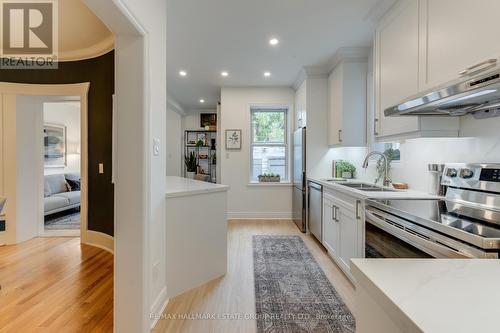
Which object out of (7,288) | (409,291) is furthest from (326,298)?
(7,288)

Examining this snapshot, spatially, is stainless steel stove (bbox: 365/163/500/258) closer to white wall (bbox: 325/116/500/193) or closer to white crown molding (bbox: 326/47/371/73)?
white wall (bbox: 325/116/500/193)

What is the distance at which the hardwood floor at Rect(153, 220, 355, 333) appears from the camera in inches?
73.9

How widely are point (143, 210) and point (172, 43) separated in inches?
104

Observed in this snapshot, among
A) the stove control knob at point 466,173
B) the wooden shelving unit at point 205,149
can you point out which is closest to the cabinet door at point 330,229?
the stove control knob at point 466,173

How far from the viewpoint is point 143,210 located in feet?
5.49

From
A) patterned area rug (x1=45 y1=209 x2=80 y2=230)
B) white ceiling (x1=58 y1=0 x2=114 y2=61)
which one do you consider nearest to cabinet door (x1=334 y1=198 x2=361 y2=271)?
white ceiling (x1=58 y1=0 x2=114 y2=61)

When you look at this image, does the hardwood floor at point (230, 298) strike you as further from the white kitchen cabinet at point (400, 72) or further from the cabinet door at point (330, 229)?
the white kitchen cabinet at point (400, 72)

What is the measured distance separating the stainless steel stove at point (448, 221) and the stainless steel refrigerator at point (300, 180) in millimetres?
2113

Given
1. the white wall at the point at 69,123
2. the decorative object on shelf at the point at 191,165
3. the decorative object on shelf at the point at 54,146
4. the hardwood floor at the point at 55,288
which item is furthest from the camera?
the decorative object on shelf at the point at 191,165

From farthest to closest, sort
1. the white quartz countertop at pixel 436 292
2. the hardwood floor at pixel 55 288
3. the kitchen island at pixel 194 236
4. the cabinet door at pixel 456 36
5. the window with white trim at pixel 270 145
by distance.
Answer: the window with white trim at pixel 270 145
the kitchen island at pixel 194 236
the hardwood floor at pixel 55 288
the cabinet door at pixel 456 36
the white quartz countertop at pixel 436 292

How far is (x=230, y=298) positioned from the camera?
2.25m

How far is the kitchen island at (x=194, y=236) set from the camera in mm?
2217

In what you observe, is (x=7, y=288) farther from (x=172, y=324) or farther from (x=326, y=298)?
(x=326, y=298)

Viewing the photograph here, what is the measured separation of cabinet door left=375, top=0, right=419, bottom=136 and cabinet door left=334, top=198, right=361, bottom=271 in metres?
0.84
